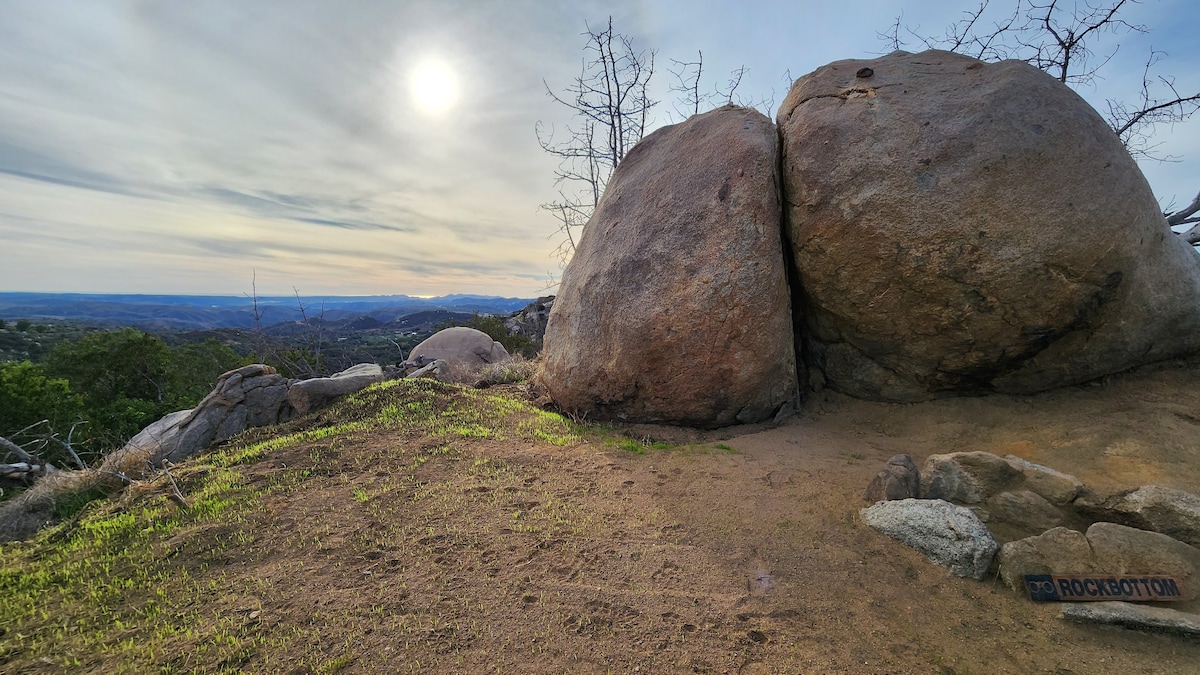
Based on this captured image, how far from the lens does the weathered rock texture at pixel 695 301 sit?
19.0 ft

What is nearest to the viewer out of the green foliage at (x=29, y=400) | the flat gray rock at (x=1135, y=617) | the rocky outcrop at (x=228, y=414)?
the flat gray rock at (x=1135, y=617)

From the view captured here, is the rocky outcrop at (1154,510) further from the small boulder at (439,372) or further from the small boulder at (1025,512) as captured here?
the small boulder at (439,372)

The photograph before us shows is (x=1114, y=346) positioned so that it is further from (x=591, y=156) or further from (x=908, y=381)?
(x=591, y=156)

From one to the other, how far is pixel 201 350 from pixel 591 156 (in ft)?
71.7

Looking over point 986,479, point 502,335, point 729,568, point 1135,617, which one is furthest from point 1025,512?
point 502,335

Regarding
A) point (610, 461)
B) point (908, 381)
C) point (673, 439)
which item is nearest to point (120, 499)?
point (610, 461)

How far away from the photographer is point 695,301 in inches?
230

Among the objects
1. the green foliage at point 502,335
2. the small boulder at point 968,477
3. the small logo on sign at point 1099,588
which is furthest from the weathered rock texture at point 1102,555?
the green foliage at point 502,335

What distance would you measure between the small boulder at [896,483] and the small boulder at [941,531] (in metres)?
0.17

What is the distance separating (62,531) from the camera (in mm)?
3900

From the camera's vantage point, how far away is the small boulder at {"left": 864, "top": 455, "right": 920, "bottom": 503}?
390 centimetres

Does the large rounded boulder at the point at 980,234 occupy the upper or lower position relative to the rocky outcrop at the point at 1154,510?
upper

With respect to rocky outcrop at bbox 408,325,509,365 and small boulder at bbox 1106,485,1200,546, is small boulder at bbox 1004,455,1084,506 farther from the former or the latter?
rocky outcrop at bbox 408,325,509,365

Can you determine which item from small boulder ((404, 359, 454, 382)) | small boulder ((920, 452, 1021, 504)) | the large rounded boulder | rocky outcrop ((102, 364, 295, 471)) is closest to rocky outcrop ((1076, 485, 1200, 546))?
small boulder ((920, 452, 1021, 504))
